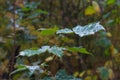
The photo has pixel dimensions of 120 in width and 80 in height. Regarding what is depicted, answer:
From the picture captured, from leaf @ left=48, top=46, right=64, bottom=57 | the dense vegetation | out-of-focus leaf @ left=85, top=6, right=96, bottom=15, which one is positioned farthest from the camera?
out-of-focus leaf @ left=85, top=6, right=96, bottom=15

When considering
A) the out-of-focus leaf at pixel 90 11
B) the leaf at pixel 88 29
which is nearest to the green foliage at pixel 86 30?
the leaf at pixel 88 29

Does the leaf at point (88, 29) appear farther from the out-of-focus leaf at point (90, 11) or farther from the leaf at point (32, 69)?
the out-of-focus leaf at point (90, 11)

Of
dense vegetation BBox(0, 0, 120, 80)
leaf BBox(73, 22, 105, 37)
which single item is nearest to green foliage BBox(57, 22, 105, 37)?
leaf BBox(73, 22, 105, 37)

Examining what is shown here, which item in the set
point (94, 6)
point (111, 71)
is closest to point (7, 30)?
point (94, 6)

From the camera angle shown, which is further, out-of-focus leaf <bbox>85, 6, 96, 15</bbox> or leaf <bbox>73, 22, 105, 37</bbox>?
out-of-focus leaf <bbox>85, 6, 96, 15</bbox>

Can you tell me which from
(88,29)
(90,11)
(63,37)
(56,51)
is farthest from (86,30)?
(90,11)

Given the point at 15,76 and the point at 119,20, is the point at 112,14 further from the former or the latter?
the point at 15,76

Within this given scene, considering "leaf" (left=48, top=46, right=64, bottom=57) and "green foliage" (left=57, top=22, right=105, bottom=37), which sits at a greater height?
"green foliage" (left=57, top=22, right=105, bottom=37)

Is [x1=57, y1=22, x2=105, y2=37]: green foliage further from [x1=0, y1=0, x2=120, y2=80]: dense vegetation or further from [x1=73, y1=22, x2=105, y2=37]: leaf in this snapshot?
[x1=0, y1=0, x2=120, y2=80]: dense vegetation

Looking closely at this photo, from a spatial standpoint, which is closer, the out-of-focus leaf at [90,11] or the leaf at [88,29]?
the leaf at [88,29]
